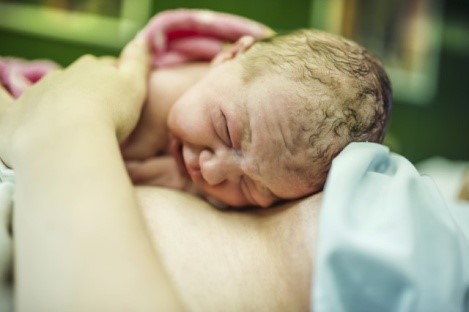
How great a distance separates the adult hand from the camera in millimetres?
635

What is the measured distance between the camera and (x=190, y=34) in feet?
3.88

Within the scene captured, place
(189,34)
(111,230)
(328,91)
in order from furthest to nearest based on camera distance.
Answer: (189,34)
(328,91)
(111,230)

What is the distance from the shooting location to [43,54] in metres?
2.91

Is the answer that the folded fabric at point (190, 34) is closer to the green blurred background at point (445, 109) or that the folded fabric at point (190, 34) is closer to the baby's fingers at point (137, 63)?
the baby's fingers at point (137, 63)

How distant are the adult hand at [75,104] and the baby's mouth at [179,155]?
0.10 metres

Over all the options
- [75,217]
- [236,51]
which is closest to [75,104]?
[75,217]

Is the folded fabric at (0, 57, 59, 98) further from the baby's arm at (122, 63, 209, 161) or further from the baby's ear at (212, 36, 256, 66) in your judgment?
the baby's ear at (212, 36, 256, 66)

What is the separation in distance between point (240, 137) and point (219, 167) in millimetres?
61

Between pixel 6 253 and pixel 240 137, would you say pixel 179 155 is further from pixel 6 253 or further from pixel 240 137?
pixel 6 253

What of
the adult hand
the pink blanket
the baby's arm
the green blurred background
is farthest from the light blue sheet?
the green blurred background

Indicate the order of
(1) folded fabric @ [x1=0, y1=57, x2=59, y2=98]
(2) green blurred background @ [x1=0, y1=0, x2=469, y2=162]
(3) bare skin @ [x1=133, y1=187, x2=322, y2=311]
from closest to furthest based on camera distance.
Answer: (3) bare skin @ [x1=133, y1=187, x2=322, y2=311] → (1) folded fabric @ [x1=0, y1=57, x2=59, y2=98] → (2) green blurred background @ [x1=0, y1=0, x2=469, y2=162]

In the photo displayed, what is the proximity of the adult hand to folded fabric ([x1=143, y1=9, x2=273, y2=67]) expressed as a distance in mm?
230

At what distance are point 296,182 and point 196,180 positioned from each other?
194 mm

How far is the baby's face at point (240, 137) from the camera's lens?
0.79m
